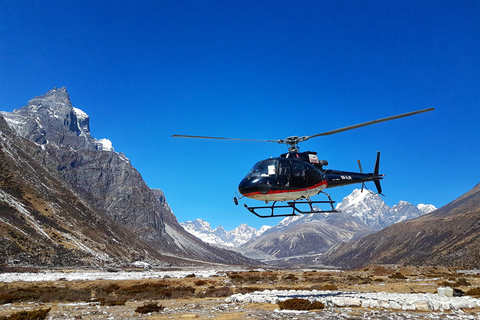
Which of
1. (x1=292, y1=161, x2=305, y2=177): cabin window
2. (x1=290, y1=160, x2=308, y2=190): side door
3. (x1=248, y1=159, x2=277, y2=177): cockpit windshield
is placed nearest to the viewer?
(x1=248, y1=159, x2=277, y2=177): cockpit windshield

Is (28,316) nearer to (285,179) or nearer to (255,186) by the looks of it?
(255,186)

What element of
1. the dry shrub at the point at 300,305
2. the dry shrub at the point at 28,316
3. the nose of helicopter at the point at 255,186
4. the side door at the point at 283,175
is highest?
the side door at the point at 283,175

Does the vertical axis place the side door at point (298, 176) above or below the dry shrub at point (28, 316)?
above

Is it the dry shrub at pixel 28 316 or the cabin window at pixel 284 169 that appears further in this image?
the cabin window at pixel 284 169

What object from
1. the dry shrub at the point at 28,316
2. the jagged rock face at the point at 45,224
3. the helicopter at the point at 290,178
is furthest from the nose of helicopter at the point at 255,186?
the jagged rock face at the point at 45,224

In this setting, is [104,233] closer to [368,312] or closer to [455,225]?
[368,312]

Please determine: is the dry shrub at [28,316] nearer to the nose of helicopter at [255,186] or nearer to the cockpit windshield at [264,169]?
the nose of helicopter at [255,186]

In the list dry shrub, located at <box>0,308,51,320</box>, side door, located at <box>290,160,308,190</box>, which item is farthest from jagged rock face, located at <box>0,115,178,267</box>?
side door, located at <box>290,160,308,190</box>

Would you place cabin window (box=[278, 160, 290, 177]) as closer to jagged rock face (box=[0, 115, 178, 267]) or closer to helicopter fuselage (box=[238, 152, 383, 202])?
helicopter fuselage (box=[238, 152, 383, 202])
